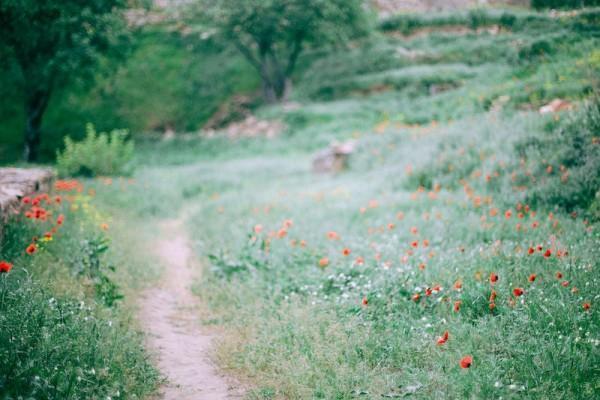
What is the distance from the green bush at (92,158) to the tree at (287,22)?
12.1 m

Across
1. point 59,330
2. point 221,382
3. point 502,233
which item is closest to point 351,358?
point 221,382

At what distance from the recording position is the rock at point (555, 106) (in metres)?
9.80

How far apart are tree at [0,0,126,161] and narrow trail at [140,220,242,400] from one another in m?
7.30

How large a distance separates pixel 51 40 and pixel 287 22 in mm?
12717

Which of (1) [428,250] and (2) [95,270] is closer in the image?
(2) [95,270]

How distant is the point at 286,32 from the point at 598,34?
1555 cm

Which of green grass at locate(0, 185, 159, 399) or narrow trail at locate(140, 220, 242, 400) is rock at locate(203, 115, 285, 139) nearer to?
narrow trail at locate(140, 220, 242, 400)

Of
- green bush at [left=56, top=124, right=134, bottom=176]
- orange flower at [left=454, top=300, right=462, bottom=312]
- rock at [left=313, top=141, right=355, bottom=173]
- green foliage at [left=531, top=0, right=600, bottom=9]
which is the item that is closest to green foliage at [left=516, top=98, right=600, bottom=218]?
orange flower at [left=454, top=300, right=462, bottom=312]

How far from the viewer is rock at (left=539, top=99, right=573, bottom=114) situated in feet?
32.1

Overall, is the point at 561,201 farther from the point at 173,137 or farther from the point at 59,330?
the point at 173,137

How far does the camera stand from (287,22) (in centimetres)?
2236

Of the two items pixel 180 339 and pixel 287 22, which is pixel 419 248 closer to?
pixel 180 339

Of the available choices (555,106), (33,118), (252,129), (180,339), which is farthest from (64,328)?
(252,129)

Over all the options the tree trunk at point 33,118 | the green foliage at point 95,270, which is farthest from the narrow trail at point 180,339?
the tree trunk at point 33,118
